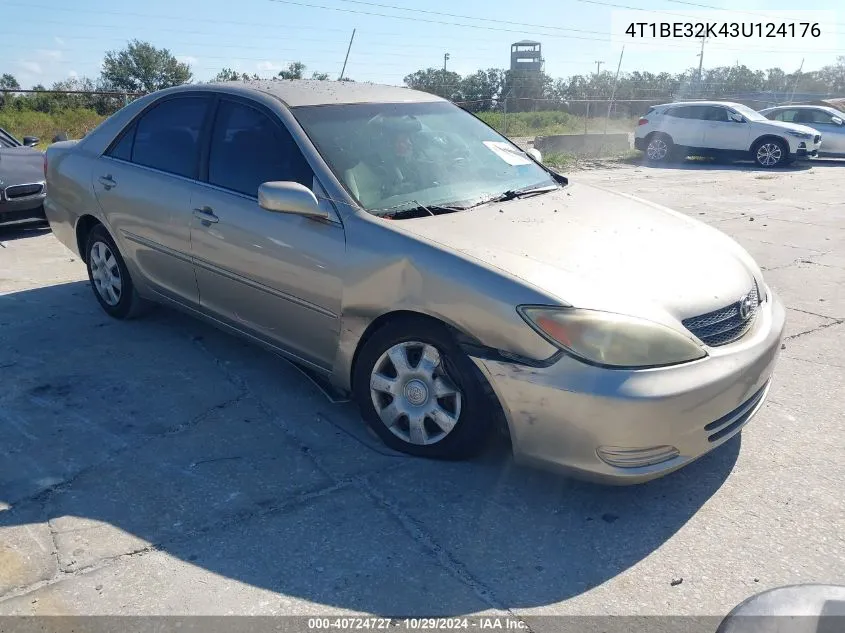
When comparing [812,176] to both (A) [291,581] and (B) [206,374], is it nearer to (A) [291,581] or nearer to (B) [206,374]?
(B) [206,374]

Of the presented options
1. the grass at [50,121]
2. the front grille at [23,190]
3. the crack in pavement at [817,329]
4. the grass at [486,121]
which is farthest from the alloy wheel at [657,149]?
the grass at [50,121]

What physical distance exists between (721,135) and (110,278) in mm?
16511

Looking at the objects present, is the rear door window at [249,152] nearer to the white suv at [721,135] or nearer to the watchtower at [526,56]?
the white suv at [721,135]

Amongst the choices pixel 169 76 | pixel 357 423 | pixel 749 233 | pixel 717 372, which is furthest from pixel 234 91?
pixel 169 76

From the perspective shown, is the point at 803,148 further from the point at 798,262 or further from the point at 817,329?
the point at 817,329

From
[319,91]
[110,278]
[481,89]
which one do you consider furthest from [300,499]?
[481,89]

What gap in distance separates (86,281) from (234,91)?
294 cm

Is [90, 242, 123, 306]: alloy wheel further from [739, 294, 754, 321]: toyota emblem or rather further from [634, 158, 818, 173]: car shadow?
[634, 158, 818, 173]: car shadow

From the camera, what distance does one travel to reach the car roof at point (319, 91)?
4238mm

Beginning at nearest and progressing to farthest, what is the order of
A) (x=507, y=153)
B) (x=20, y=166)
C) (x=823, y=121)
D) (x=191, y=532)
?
(x=191, y=532), (x=507, y=153), (x=20, y=166), (x=823, y=121)

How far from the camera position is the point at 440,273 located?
10.5 feet

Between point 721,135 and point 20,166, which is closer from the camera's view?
point 20,166

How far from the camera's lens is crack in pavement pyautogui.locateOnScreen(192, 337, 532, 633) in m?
2.62

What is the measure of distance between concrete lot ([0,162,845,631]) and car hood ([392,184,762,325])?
836 millimetres
